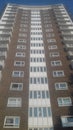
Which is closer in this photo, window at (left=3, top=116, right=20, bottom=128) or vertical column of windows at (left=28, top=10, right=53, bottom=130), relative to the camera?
window at (left=3, top=116, right=20, bottom=128)

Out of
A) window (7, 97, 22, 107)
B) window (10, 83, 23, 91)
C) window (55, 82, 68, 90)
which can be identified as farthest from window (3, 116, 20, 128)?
window (55, 82, 68, 90)

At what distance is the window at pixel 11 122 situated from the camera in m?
35.6

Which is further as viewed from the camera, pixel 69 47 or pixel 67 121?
pixel 69 47

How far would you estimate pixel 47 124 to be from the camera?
3606cm

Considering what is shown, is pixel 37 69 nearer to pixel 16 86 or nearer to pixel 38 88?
pixel 38 88

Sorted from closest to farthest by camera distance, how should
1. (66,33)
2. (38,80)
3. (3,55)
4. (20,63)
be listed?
(38,80) < (20,63) < (3,55) < (66,33)

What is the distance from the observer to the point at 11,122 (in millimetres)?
36250

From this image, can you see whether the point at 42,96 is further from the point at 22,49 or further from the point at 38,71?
the point at 22,49

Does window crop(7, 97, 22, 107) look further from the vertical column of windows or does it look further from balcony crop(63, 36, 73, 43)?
balcony crop(63, 36, 73, 43)

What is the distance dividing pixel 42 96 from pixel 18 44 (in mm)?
21992

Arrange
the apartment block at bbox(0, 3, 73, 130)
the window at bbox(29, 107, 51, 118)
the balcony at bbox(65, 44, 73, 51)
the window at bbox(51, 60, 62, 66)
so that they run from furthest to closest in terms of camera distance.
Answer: the balcony at bbox(65, 44, 73, 51) < the window at bbox(51, 60, 62, 66) < the window at bbox(29, 107, 51, 118) < the apartment block at bbox(0, 3, 73, 130)

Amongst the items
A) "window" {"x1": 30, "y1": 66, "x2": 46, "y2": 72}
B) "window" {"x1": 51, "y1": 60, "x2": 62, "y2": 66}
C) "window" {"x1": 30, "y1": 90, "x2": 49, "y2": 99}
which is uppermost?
"window" {"x1": 51, "y1": 60, "x2": 62, "y2": 66}

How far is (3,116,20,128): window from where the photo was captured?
35562mm

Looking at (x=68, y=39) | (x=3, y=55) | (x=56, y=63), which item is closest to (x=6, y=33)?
(x=3, y=55)
